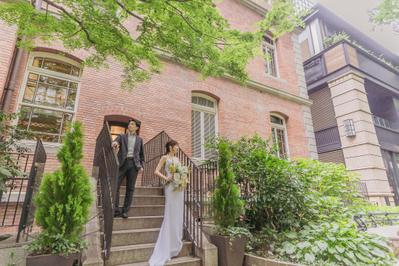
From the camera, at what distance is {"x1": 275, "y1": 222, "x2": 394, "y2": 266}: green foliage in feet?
10.7

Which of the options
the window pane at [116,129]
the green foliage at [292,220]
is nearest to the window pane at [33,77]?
the window pane at [116,129]

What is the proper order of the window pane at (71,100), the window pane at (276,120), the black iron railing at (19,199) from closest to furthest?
the black iron railing at (19,199), the window pane at (71,100), the window pane at (276,120)

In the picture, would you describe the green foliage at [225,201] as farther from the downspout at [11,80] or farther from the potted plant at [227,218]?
the downspout at [11,80]

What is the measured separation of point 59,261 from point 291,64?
12.0m

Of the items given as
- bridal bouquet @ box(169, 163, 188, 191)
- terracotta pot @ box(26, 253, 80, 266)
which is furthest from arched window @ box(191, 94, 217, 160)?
terracotta pot @ box(26, 253, 80, 266)

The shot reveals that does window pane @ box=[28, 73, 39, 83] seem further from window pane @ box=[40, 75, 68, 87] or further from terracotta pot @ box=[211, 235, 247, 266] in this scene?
terracotta pot @ box=[211, 235, 247, 266]

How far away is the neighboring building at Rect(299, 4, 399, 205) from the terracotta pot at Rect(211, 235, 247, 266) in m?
9.83

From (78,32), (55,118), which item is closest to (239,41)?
(78,32)

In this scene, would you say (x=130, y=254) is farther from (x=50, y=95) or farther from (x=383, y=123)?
(x=383, y=123)

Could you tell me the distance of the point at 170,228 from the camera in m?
3.60

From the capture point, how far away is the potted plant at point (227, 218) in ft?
11.7

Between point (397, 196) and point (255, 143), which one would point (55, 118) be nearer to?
point (255, 143)

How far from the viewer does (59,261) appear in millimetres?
2477

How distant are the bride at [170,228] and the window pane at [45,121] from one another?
11.7 ft
